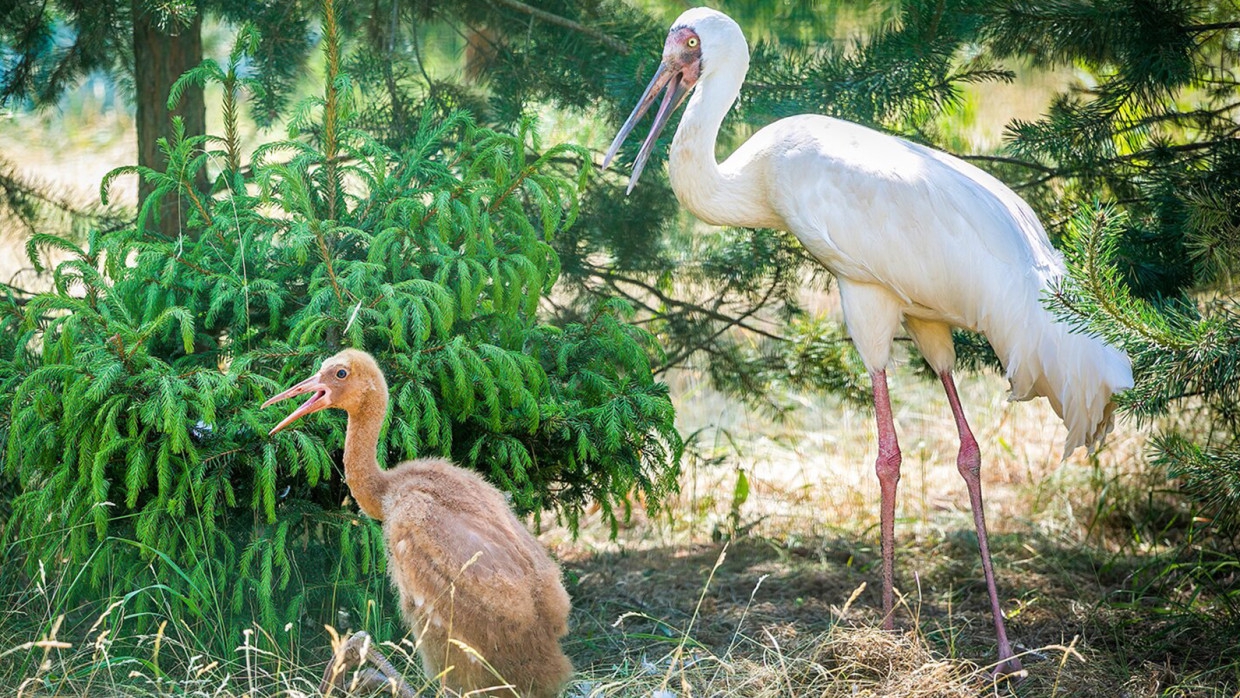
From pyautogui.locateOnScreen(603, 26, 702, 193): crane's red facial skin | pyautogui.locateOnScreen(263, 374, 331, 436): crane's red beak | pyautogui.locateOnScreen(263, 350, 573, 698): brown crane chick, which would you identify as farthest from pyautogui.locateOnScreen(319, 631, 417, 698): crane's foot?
pyautogui.locateOnScreen(603, 26, 702, 193): crane's red facial skin

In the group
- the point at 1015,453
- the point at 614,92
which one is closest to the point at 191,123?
the point at 614,92

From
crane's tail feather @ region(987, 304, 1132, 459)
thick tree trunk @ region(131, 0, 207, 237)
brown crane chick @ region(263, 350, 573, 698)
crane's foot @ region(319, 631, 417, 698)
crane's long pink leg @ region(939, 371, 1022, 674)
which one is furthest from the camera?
thick tree trunk @ region(131, 0, 207, 237)

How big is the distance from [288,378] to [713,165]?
1.87 meters

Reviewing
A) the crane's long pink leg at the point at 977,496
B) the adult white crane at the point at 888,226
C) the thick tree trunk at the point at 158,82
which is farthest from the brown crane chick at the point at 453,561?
the thick tree trunk at the point at 158,82

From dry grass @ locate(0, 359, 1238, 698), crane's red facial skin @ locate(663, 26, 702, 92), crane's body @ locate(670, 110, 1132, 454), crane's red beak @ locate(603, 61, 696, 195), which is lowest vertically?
dry grass @ locate(0, 359, 1238, 698)

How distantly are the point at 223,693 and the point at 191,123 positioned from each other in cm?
310

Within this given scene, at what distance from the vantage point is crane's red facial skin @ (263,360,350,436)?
3.76m

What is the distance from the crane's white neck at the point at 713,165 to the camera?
503 cm

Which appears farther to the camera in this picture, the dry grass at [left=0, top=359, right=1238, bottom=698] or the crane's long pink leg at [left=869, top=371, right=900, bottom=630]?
the crane's long pink leg at [left=869, top=371, right=900, bottom=630]

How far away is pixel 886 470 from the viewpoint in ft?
17.3

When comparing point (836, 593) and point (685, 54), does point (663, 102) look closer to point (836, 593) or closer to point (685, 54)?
point (685, 54)

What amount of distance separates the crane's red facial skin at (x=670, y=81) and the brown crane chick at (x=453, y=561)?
162cm

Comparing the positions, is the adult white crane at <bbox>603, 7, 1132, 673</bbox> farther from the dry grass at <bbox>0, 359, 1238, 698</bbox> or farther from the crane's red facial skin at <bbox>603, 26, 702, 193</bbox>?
the dry grass at <bbox>0, 359, 1238, 698</bbox>

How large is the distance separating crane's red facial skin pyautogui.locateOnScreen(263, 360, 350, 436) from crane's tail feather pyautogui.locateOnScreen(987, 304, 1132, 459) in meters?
2.44
